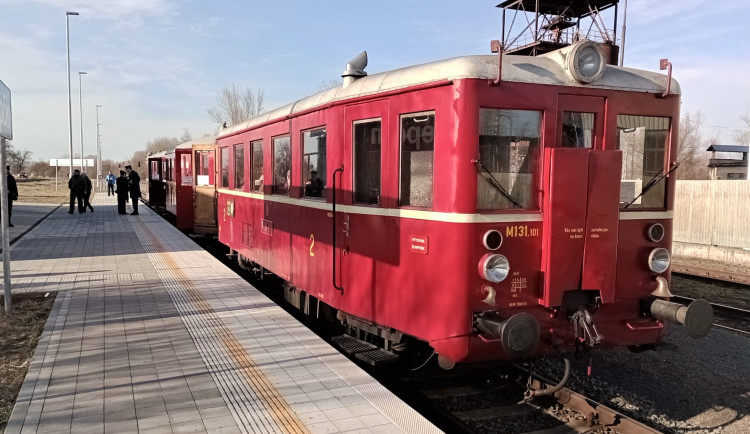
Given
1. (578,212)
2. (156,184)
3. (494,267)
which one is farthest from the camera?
(156,184)

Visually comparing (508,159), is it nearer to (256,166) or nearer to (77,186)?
(256,166)

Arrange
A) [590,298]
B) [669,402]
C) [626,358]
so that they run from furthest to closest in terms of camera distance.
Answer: [626,358]
[669,402]
[590,298]

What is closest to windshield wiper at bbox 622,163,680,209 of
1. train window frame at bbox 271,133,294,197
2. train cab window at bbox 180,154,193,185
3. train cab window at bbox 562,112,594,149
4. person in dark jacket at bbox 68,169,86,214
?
train cab window at bbox 562,112,594,149

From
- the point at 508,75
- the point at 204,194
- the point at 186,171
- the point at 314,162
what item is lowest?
the point at 204,194

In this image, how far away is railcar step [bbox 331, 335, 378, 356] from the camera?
5.69 meters

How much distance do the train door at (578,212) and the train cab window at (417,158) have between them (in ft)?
3.38

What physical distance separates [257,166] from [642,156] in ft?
20.3

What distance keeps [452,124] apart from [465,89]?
1.00 ft

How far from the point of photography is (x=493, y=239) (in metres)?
4.53

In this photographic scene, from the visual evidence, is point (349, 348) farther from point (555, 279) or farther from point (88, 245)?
point (88, 245)

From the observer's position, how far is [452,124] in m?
4.49

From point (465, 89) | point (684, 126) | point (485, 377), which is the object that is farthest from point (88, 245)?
point (684, 126)

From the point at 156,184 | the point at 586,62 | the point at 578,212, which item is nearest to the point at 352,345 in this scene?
the point at 578,212

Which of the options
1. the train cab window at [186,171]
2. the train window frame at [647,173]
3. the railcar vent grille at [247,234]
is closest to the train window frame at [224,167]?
the railcar vent grille at [247,234]
